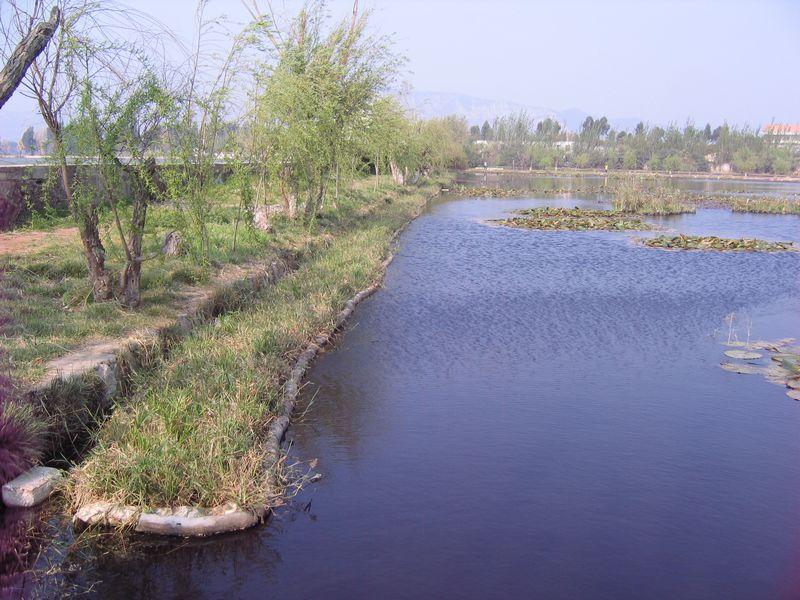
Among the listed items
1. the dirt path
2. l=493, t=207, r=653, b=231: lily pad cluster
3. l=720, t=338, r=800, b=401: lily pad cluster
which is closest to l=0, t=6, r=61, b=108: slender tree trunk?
the dirt path

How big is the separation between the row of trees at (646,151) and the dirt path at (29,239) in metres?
85.0

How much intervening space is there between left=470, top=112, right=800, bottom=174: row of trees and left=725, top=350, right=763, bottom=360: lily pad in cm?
8625

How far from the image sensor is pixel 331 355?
10086 millimetres

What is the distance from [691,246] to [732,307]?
8.54 m

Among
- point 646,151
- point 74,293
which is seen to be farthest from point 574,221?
point 646,151

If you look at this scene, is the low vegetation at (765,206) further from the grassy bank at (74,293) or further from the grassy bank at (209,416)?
the grassy bank at (209,416)

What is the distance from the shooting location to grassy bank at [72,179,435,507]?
5676mm

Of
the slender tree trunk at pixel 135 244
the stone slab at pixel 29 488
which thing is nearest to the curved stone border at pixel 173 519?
the stone slab at pixel 29 488

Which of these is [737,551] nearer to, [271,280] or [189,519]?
[189,519]

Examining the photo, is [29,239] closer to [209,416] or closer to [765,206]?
[209,416]

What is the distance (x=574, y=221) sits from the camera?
2745cm

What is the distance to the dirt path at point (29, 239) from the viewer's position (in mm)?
10870

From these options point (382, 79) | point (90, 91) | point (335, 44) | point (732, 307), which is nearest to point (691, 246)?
point (732, 307)

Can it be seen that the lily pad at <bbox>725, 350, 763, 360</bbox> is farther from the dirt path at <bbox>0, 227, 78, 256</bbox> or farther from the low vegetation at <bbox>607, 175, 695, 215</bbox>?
the low vegetation at <bbox>607, 175, 695, 215</bbox>
